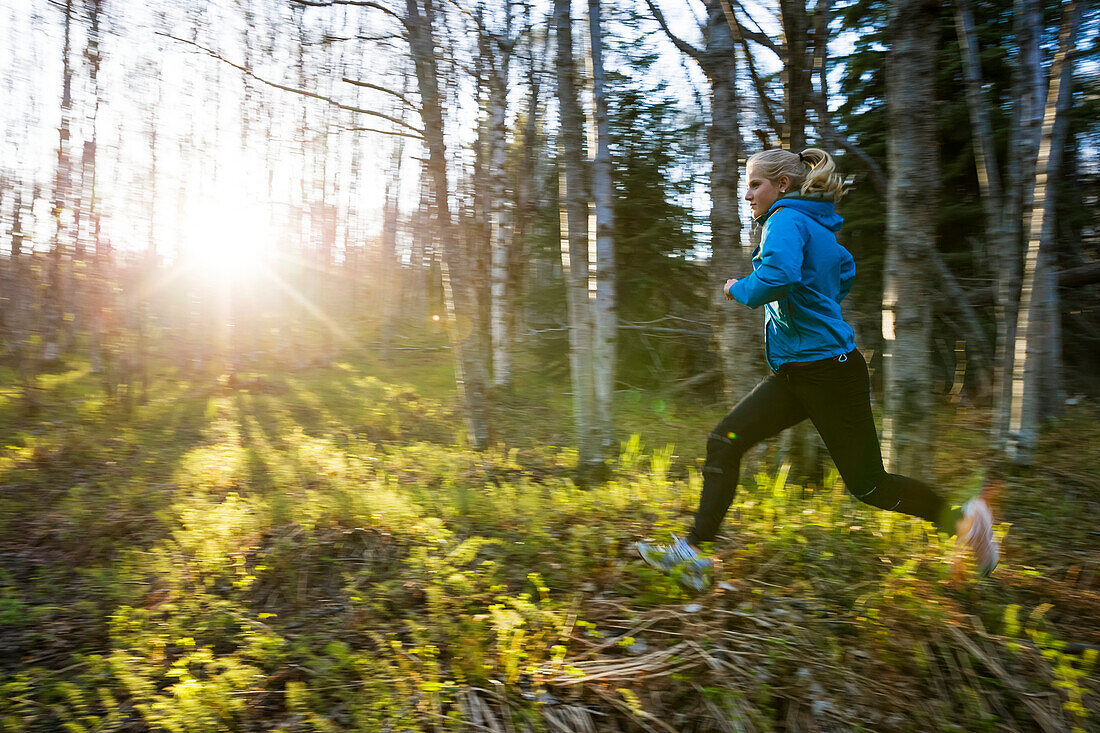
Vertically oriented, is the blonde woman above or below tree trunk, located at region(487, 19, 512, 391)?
below

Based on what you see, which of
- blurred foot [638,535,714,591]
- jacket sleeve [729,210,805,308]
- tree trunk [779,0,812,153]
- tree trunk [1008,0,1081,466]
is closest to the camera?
jacket sleeve [729,210,805,308]

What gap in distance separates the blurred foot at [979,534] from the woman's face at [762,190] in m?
1.84

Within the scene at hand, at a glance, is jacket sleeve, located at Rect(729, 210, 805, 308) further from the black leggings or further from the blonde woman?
the black leggings

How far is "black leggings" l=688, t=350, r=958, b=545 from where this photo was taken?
3.16 meters

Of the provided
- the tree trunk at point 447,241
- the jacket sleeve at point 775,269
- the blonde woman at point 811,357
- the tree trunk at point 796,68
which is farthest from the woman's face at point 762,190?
the tree trunk at point 447,241

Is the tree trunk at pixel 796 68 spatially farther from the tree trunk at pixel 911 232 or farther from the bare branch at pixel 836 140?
the tree trunk at pixel 911 232

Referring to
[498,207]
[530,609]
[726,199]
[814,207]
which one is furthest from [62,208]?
[814,207]

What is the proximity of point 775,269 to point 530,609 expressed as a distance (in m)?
2.12

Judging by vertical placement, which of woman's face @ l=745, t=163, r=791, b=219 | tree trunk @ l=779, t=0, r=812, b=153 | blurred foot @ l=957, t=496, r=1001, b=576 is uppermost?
tree trunk @ l=779, t=0, r=812, b=153

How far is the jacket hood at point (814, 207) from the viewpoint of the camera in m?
3.15

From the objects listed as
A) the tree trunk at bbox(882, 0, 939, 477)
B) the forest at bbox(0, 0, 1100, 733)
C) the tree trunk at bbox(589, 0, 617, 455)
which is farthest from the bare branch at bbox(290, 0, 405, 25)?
the tree trunk at bbox(882, 0, 939, 477)

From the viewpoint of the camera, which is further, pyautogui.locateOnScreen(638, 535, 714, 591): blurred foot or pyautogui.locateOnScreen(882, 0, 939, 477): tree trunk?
pyautogui.locateOnScreen(882, 0, 939, 477): tree trunk

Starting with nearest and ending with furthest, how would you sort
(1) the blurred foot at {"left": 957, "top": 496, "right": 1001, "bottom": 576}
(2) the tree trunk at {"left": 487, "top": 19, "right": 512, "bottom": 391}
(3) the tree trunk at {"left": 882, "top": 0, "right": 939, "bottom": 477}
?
(1) the blurred foot at {"left": 957, "top": 496, "right": 1001, "bottom": 576}
(3) the tree trunk at {"left": 882, "top": 0, "right": 939, "bottom": 477}
(2) the tree trunk at {"left": 487, "top": 19, "right": 512, "bottom": 391}

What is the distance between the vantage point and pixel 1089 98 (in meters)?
8.02
